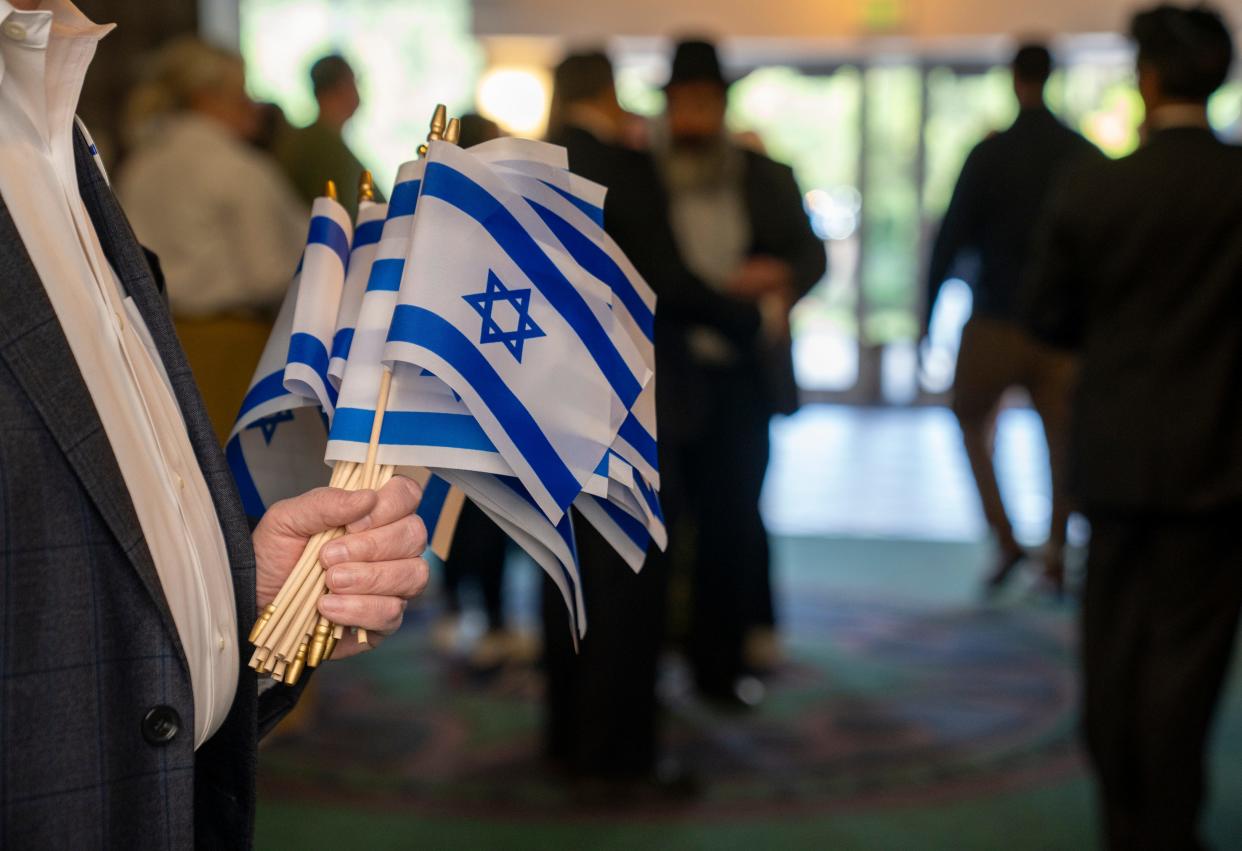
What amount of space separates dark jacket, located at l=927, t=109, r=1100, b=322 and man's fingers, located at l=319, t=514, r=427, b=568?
4504 mm

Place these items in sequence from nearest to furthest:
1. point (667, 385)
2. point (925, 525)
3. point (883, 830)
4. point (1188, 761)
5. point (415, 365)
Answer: point (415, 365) → point (1188, 761) → point (883, 830) → point (667, 385) → point (925, 525)

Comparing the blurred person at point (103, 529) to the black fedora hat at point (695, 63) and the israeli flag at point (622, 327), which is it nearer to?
the israeli flag at point (622, 327)

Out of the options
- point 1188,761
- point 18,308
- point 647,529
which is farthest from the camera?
point 1188,761

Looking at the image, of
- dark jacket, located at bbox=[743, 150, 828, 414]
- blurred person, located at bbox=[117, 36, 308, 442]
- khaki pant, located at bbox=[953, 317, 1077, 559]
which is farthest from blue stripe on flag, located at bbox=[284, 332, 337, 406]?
khaki pant, located at bbox=[953, 317, 1077, 559]

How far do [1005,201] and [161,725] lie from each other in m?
4.76

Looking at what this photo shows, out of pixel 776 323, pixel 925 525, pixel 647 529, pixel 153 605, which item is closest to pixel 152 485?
pixel 153 605

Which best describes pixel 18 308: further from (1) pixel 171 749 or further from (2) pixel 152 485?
(1) pixel 171 749

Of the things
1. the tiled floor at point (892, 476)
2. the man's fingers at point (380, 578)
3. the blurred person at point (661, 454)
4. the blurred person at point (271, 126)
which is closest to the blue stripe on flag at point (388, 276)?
the man's fingers at point (380, 578)

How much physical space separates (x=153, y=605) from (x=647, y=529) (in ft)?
1.68

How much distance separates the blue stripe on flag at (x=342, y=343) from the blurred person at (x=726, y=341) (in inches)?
106

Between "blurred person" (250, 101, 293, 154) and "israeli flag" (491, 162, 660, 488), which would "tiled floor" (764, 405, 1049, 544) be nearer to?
"blurred person" (250, 101, 293, 154)

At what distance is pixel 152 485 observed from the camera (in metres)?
1.07

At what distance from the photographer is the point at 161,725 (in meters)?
1.05

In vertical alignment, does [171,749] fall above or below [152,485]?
below
